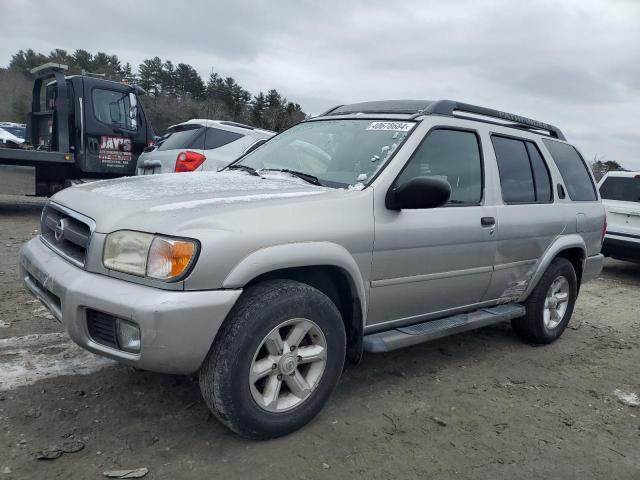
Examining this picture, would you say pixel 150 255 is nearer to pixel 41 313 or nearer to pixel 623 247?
pixel 41 313

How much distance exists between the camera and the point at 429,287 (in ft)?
11.1

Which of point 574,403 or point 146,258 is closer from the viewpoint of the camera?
point 146,258

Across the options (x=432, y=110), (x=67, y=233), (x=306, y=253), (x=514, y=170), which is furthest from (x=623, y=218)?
(x=67, y=233)

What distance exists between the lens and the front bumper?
224 centimetres

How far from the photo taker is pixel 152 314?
2221mm

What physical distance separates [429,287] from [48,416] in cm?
229

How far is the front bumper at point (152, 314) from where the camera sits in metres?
2.24

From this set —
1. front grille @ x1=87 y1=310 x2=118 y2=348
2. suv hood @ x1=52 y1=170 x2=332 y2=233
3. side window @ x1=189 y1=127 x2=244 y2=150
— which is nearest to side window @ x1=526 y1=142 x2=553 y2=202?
suv hood @ x1=52 y1=170 x2=332 y2=233

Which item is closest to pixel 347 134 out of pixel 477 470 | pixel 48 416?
pixel 477 470

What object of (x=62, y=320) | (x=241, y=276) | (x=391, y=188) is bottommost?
(x=62, y=320)

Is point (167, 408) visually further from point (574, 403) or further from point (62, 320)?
point (574, 403)

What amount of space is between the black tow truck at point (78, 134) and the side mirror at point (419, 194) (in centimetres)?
807

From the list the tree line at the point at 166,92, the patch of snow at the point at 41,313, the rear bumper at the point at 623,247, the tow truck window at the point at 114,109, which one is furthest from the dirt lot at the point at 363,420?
→ the tree line at the point at 166,92

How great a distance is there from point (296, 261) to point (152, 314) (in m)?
0.73
